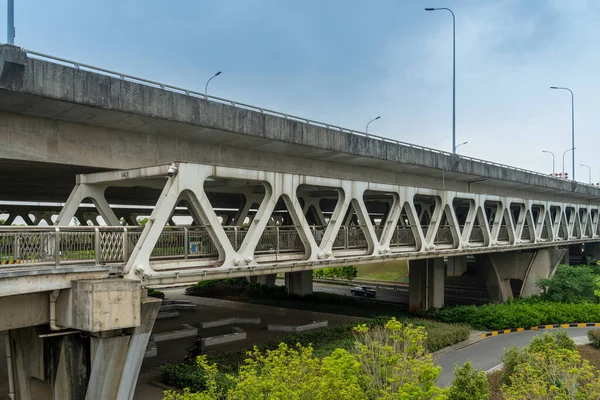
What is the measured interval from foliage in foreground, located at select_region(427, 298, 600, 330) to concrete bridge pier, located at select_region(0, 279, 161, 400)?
22.3 meters

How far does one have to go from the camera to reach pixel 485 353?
2303 centimetres

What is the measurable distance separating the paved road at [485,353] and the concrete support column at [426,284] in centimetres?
646

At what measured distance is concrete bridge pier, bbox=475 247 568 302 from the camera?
39969mm

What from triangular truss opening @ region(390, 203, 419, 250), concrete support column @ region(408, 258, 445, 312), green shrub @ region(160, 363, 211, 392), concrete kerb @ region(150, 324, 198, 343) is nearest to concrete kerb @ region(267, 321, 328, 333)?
concrete kerb @ region(150, 324, 198, 343)

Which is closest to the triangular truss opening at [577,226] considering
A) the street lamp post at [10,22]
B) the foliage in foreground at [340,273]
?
the foliage in foreground at [340,273]

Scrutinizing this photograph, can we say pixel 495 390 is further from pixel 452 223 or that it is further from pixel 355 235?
pixel 452 223

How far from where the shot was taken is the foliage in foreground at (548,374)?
12.7m

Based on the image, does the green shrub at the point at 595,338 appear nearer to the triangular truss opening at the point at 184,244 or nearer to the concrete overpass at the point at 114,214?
the concrete overpass at the point at 114,214

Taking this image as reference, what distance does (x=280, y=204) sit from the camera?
3606 cm

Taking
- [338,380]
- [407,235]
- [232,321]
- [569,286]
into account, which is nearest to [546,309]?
[569,286]

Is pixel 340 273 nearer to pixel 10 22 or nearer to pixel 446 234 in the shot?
pixel 446 234

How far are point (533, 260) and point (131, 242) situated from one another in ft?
118

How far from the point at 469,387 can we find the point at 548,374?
312 cm

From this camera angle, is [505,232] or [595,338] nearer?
[595,338]
